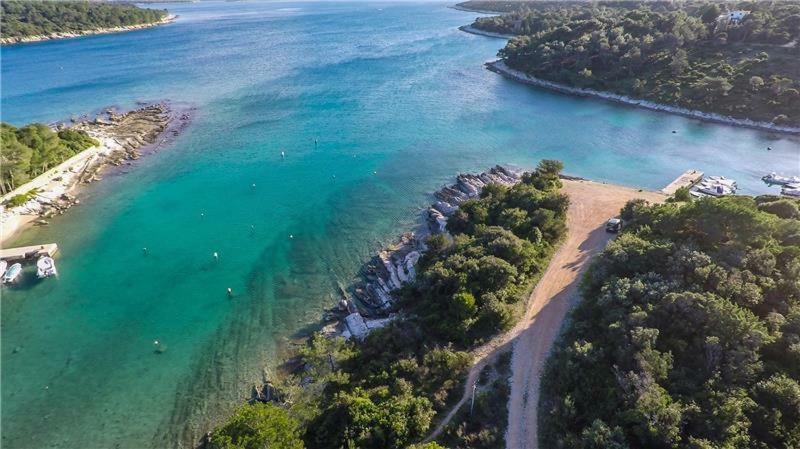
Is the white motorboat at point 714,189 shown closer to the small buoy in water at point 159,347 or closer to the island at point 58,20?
the small buoy in water at point 159,347

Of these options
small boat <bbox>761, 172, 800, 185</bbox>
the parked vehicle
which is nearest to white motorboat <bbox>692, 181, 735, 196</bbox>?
small boat <bbox>761, 172, 800, 185</bbox>

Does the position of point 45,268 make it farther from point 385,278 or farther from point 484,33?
point 484,33

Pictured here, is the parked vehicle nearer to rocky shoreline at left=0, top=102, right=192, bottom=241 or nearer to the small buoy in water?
the small buoy in water

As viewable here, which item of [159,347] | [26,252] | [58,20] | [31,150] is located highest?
[58,20]

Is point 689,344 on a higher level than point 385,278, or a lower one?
higher

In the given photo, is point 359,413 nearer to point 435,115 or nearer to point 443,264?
point 443,264

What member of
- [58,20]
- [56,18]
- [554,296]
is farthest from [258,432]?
[56,18]
